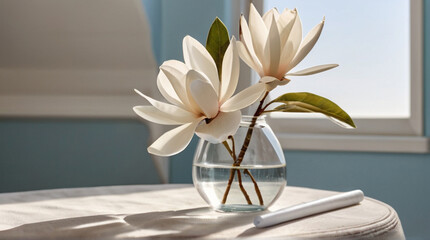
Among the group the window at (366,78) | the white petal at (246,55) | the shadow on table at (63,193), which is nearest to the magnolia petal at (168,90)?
the white petal at (246,55)

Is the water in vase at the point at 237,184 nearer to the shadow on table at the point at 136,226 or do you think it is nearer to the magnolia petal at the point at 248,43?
the shadow on table at the point at 136,226

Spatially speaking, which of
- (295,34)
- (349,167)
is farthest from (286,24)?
(349,167)

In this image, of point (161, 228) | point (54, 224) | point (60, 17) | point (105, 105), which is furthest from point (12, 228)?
point (60, 17)

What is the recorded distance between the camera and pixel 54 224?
2.27ft

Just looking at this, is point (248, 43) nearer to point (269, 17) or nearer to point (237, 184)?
point (269, 17)

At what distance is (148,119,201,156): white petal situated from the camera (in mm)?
697

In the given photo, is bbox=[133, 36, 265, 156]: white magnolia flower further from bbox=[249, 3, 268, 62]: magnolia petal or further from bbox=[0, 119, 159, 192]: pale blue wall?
bbox=[0, 119, 159, 192]: pale blue wall

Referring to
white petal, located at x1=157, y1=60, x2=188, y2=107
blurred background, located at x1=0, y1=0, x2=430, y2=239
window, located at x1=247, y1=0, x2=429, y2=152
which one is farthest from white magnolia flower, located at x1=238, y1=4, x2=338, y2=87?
blurred background, located at x1=0, y1=0, x2=430, y2=239

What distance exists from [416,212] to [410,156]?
0.56 feet

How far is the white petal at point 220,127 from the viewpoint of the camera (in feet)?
2.21

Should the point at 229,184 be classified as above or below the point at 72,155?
above

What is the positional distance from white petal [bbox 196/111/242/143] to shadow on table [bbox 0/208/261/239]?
11cm

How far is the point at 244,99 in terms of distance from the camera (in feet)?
2.31

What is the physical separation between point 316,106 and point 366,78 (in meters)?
1.22
